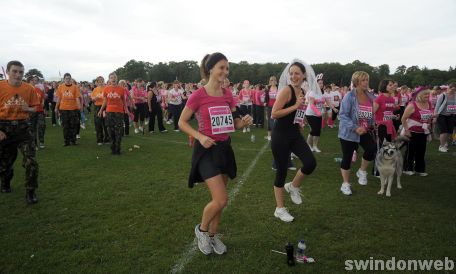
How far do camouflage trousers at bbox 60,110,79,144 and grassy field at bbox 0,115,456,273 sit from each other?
10.6 ft

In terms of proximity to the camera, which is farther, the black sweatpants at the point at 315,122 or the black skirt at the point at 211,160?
the black sweatpants at the point at 315,122

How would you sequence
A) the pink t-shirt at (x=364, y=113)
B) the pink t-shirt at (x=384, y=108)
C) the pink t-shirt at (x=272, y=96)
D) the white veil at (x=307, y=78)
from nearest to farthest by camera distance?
the white veil at (x=307, y=78) → the pink t-shirt at (x=364, y=113) → the pink t-shirt at (x=384, y=108) → the pink t-shirt at (x=272, y=96)

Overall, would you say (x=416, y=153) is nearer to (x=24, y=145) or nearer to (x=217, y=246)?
(x=217, y=246)

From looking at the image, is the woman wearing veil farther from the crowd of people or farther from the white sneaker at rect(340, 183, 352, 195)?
the white sneaker at rect(340, 183, 352, 195)

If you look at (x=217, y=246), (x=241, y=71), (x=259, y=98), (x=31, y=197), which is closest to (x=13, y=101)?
(x=31, y=197)

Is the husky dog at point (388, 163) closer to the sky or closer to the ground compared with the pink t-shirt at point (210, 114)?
closer to the ground

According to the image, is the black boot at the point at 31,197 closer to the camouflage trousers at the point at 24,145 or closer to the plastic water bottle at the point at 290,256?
the camouflage trousers at the point at 24,145

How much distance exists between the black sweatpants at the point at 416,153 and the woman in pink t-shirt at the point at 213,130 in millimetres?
5603

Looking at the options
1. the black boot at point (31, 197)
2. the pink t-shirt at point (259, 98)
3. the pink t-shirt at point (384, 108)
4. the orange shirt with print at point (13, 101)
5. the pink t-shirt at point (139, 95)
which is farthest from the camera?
the pink t-shirt at point (259, 98)

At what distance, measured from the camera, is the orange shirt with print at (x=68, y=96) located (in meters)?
10.8

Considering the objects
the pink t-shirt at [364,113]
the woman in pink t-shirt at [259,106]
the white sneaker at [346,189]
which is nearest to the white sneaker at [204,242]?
the white sneaker at [346,189]

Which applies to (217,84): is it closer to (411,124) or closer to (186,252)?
(186,252)

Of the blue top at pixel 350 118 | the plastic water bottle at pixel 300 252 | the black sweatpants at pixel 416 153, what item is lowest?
the plastic water bottle at pixel 300 252

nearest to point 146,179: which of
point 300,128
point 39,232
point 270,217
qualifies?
point 39,232
